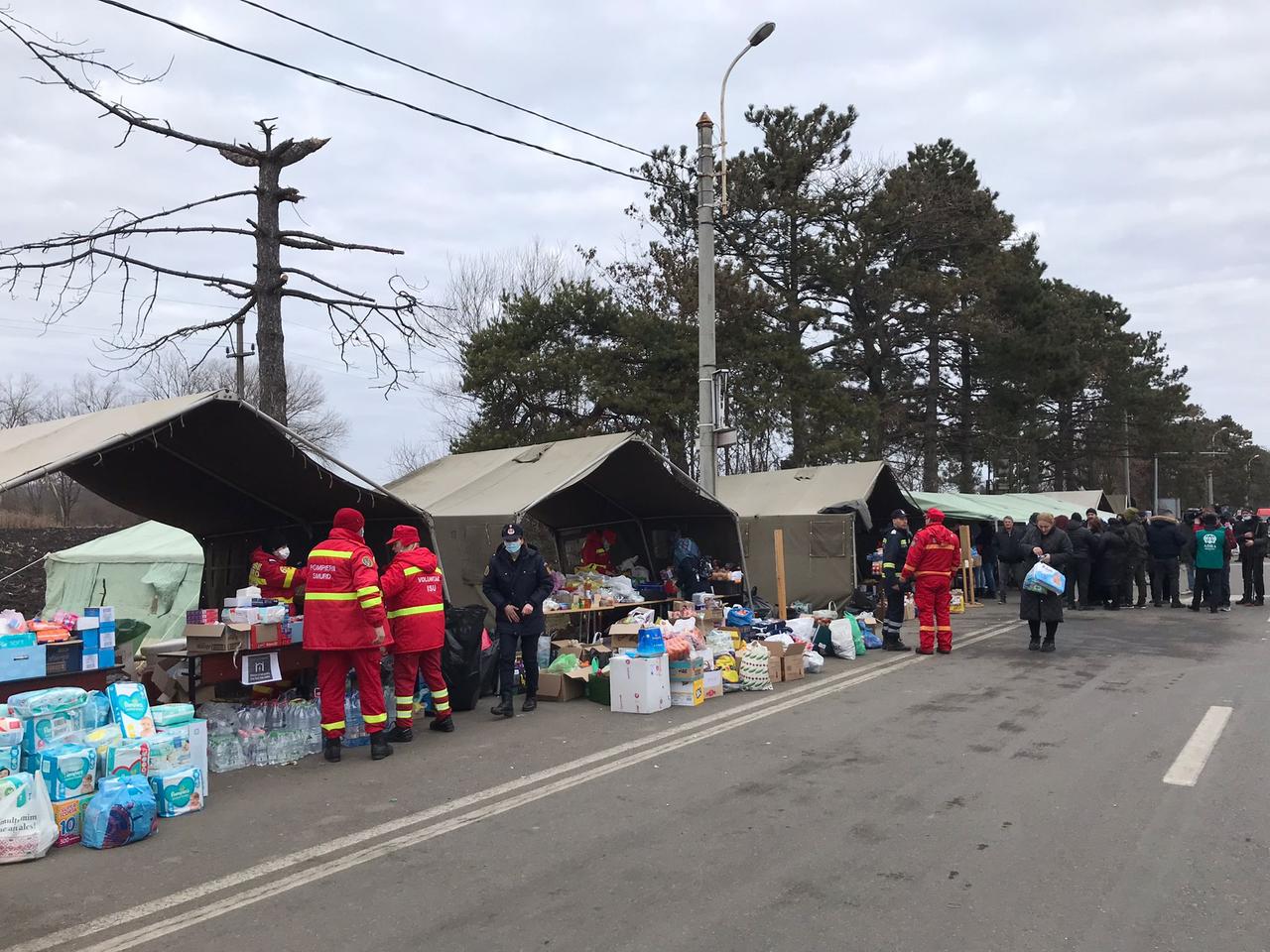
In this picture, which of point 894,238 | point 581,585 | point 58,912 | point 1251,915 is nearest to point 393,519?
point 581,585

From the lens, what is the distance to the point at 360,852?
496 cm

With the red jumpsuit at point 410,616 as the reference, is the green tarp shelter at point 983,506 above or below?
above

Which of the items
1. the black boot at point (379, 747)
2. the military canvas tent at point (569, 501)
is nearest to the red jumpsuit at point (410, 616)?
the black boot at point (379, 747)

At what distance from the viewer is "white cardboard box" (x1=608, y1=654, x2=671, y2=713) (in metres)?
8.51

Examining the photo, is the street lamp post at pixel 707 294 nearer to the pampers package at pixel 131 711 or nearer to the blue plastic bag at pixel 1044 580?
the blue plastic bag at pixel 1044 580

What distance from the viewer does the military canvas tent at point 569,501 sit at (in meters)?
11.8

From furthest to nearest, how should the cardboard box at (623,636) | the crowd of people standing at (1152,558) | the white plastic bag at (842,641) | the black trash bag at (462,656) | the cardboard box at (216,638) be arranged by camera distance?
1. the crowd of people standing at (1152,558)
2. the white plastic bag at (842,641)
3. the cardboard box at (623,636)
4. the black trash bag at (462,656)
5. the cardboard box at (216,638)

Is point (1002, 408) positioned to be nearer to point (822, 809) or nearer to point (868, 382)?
point (868, 382)

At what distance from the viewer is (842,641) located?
1160 cm

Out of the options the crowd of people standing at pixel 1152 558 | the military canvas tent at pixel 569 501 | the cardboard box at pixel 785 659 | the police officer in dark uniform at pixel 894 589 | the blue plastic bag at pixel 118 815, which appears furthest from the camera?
the crowd of people standing at pixel 1152 558

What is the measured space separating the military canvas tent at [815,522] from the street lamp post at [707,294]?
9.17 ft

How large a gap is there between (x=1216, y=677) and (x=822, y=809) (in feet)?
21.3

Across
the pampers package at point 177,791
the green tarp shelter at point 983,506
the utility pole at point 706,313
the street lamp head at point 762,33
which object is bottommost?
the pampers package at point 177,791

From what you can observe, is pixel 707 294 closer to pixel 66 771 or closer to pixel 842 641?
pixel 842 641
